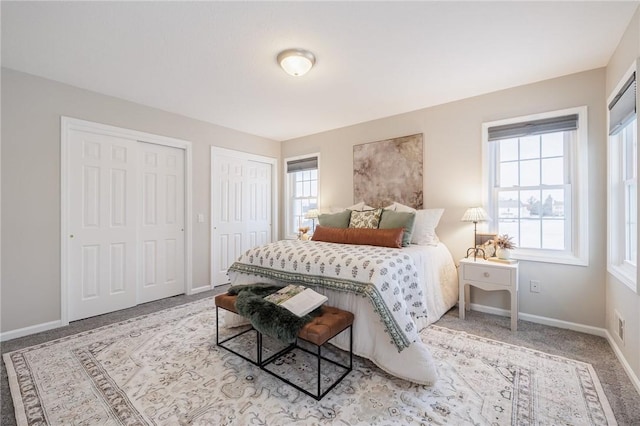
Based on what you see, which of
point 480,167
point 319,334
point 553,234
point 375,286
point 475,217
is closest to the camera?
point 319,334

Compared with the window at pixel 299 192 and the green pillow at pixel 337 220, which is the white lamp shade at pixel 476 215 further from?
the window at pixel 299 192

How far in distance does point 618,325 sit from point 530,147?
1799 mm

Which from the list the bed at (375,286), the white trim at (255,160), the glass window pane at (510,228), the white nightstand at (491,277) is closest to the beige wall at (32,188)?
the white trim at (255,160)

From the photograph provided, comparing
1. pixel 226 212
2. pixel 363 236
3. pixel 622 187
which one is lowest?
Result: pixel 363 236

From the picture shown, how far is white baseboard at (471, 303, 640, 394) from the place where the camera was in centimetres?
193

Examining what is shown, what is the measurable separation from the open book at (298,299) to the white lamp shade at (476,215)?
1.97m

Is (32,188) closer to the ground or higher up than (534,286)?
higher up

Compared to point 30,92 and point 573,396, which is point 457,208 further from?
point 30,92

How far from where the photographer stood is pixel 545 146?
117 inches

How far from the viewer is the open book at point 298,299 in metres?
1.90

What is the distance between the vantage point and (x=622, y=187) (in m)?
2.31

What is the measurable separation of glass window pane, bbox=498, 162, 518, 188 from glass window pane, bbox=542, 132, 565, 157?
0.29 metres

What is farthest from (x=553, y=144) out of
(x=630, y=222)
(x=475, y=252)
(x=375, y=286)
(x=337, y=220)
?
(x=375, y=286)

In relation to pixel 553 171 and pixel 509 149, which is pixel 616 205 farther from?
pixel 509 149
